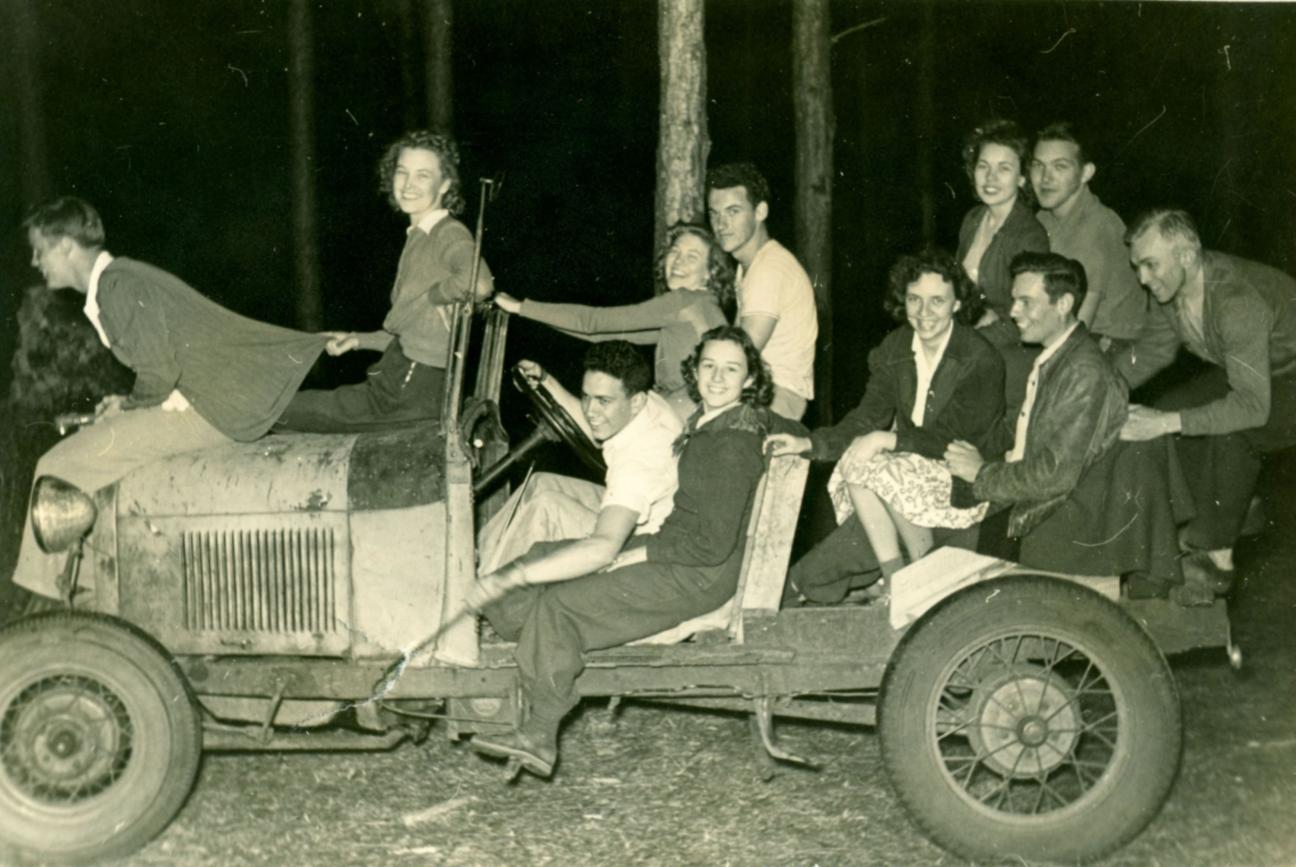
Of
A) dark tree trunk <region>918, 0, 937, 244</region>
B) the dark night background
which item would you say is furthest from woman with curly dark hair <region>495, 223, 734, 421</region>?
dark tree trunk <region>918, 0, 937, 244</region>

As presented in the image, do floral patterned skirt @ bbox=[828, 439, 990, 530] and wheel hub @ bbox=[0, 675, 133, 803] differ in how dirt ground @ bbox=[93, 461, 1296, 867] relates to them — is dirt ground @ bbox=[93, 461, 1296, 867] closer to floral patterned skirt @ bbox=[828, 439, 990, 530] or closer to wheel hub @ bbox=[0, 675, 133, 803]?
wheel hub @ bbox=[0, 675, 133, 803]

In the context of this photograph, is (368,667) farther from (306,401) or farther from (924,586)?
(924,586)

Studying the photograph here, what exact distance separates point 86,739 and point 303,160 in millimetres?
8971

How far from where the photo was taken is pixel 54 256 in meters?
4.55

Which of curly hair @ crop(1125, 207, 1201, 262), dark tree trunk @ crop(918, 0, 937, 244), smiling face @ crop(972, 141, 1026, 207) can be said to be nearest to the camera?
curly hair @ crop(1125, 207, 1201, 262)

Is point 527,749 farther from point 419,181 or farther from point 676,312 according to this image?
point 419,181

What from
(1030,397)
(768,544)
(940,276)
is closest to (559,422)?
(768,544)

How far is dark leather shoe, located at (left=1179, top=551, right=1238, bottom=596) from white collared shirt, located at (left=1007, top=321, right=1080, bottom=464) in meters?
0.64

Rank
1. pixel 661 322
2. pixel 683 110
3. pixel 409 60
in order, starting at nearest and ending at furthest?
pixel 661 322, pixel 683 110, pixel 409 60

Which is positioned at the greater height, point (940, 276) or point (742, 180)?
point (742, 180)

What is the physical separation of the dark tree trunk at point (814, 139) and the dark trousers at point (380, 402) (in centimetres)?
524

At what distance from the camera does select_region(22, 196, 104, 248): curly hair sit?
4523mm

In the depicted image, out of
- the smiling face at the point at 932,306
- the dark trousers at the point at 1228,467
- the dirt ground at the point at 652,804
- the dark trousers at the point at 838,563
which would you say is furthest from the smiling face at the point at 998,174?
the dirt ground at the point at 652,804

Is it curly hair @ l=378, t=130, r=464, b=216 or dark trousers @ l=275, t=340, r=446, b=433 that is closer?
dark trousers @ l=275, t=340, r=446, b=433
